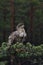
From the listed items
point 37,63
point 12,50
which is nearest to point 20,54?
point 12,50

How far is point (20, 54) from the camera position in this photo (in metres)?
6.50

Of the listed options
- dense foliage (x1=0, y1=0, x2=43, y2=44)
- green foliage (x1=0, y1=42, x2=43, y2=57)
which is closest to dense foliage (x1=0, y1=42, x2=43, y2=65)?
green foliage (x1=0, y1=42, x2=43, y2=57)

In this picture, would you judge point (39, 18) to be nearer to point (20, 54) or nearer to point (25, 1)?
point (25, 1)

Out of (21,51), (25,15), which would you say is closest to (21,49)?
(21,51)

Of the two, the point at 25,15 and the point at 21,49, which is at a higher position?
the point at 25,15

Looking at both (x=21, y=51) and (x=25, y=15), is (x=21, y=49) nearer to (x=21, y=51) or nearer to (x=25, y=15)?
(x=21, y=51)

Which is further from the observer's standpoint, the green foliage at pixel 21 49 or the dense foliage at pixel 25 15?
the dense foliage at pixel 25 15

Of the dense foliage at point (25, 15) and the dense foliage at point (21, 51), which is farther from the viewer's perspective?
the dense foliage at point (25, 15)

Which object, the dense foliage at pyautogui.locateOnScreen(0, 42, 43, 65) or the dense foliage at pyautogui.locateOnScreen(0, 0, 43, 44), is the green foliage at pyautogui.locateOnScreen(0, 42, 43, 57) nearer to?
the dense foliage at pyautogui.locateOnScreen(0, 42, 43, 65)

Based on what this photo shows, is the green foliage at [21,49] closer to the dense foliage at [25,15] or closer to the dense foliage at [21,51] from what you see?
the dense foliage at [21,51]

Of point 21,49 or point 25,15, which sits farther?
point 25,15

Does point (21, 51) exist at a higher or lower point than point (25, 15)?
lower

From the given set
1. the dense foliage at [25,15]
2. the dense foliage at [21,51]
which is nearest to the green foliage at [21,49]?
the dense foliage at [21,51]

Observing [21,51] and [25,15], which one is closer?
[21,51]
